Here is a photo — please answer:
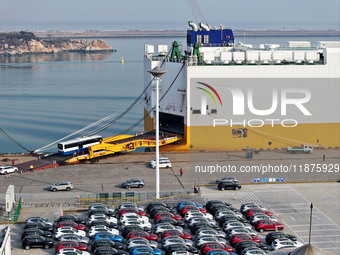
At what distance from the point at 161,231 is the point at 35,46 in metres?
160

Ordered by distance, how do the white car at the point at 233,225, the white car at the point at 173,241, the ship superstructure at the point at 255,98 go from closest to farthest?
the white car at the point at 173,241
the white car at the point at 233,225
the ship superstructure at the point at 255,98

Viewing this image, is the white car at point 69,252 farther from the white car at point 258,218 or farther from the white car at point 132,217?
the white car at point 258,218

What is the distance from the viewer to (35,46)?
179250 millimetres

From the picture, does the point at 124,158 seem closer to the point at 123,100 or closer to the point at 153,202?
the point at 153,202

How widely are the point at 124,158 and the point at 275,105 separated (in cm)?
1073

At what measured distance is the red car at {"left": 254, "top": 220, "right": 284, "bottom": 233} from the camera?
26984 mm

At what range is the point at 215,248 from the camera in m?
24.1

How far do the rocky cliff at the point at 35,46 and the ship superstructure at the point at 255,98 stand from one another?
137 m

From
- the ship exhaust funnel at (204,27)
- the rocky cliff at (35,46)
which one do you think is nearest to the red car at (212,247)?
the ship exhaust funnel at (204,27)

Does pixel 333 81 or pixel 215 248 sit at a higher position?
pixel 333 81

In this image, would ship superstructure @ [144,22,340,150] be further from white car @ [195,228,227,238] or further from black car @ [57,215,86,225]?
white car @ [195,228,227,238]

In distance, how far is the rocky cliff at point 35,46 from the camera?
178m

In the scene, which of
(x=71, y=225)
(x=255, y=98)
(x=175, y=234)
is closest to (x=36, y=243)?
(x=71, y=225)

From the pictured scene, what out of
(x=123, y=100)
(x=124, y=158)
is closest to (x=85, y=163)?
(x=124, y=158)
